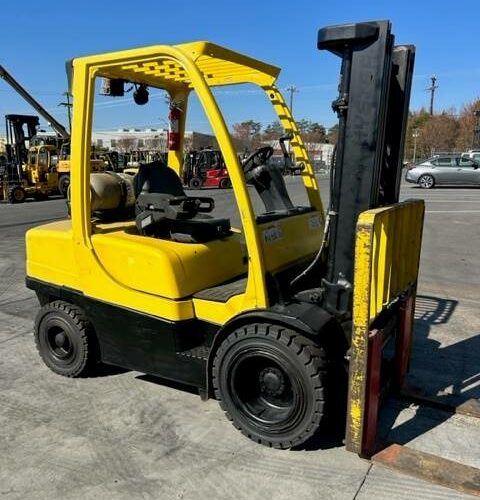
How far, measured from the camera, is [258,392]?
10.8 ft

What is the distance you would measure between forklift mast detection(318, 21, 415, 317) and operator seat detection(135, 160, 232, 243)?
Answer: 0.92 metres

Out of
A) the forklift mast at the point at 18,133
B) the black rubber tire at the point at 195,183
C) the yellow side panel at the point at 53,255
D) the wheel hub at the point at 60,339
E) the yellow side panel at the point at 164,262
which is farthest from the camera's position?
the black rubber tire at the point at 195,183

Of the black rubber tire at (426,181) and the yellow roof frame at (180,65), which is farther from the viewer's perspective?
the black rubber tire at (426,181)

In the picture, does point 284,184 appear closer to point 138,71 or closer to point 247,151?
point 247,151

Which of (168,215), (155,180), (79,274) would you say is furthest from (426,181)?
(79,274)

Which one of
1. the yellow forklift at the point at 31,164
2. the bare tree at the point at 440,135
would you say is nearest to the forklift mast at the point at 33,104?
the yellow forklift at the point at 31,164

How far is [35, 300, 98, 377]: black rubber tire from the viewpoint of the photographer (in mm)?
3961

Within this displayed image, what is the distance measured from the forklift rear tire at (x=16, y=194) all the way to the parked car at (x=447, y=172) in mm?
17916

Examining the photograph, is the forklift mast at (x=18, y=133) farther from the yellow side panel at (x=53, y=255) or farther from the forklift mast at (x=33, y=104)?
the yellow side panel at (x=53, y=255)

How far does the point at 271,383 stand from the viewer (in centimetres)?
313

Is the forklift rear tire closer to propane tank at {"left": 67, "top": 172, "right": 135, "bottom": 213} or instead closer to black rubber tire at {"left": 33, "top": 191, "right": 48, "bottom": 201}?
black rubber tire at {"left": 33, "top": 191, "right": 48, "bottom": 201}

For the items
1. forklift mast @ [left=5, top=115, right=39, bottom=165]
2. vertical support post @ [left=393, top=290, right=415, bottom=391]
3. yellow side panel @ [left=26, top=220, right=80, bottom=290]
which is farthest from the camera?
forklift mast @ [left=5, top=115, right=39, bottom=165]

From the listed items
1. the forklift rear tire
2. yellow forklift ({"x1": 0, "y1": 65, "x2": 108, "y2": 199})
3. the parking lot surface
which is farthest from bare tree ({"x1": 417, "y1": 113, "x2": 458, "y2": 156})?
the parking lot surface

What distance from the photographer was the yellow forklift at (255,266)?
2.92 m
